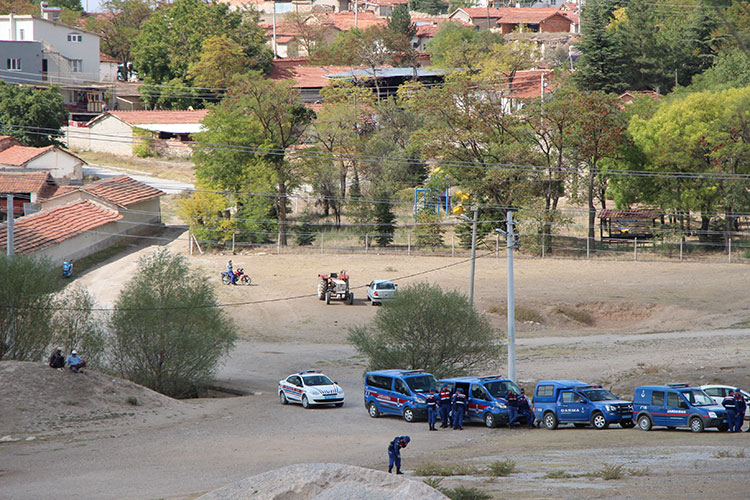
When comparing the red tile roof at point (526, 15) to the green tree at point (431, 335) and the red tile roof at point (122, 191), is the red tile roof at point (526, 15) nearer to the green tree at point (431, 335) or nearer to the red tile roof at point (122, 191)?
the red tile roof at point (122, 191)

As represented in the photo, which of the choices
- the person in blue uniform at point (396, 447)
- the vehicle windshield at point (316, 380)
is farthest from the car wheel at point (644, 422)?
the vehicle windshield at point (316, 380)

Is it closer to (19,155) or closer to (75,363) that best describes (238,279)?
(75,363)

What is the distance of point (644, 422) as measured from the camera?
25.4m

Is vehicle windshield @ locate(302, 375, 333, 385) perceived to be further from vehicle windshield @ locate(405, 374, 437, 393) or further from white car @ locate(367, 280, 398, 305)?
white car @ locate(367, 280, 398, 305)

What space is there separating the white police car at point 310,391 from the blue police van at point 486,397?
15.5 feet

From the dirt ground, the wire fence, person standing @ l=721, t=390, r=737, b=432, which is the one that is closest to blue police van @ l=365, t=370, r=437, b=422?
the dirt ground

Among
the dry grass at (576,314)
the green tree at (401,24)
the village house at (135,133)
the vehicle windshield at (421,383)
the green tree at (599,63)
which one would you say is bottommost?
the dry grass at (576,314)

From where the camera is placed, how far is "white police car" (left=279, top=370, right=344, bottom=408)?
31766mm

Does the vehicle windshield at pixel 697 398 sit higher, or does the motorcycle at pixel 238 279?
the vehicle windshield at pixel 697 398

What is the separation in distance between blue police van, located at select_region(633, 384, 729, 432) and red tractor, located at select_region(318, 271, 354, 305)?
1115 inches

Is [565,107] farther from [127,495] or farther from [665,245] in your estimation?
[127,495]

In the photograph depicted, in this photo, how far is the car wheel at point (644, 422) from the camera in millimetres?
25281

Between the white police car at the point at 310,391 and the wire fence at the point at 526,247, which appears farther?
the wire fence at the point at 526,247

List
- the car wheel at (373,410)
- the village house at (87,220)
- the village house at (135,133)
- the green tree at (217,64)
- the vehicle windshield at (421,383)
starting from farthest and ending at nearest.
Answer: the green tree at (217,64) < the village house at (135,133) < the village house at (87,220) < the car wheel at (373,410) < the vehicle windshield at (421,383)
